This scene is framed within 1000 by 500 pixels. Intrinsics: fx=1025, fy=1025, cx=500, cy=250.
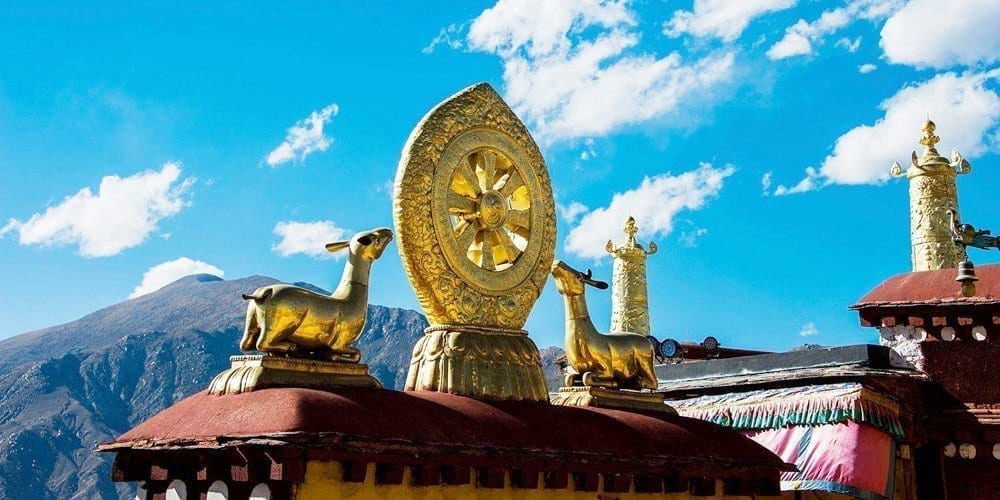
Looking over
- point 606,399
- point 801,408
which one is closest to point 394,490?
point 606,399

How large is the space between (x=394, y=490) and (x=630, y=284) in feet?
45.6

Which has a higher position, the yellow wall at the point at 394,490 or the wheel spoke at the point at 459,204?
the wheel spoke at the point at 459,204

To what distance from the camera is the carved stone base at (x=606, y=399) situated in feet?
32.4

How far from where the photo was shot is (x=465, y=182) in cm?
961

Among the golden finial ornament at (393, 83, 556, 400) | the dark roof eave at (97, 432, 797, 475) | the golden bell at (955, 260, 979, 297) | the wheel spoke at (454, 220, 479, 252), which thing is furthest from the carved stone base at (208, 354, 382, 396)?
the golden bell at (955, 260, 979, 297)

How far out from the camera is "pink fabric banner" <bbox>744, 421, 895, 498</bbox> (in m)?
12.1

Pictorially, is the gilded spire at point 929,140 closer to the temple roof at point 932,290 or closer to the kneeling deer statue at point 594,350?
the temple roof at point 932,290

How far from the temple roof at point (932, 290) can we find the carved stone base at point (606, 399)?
717 cm

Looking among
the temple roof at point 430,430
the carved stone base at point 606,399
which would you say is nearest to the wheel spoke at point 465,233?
the temple roof at point 430,430

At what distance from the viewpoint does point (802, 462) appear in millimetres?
12531

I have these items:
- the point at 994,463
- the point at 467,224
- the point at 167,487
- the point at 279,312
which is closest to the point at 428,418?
the point at 279,312

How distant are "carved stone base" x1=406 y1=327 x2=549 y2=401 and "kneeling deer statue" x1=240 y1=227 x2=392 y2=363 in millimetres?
907

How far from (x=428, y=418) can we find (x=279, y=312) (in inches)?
54.0

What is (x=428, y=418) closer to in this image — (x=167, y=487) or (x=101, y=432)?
(x=167, y=487)
